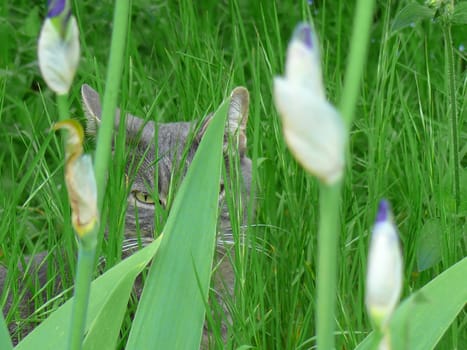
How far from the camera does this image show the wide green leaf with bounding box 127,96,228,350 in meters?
1.09

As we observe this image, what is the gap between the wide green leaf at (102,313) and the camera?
43.2 inches

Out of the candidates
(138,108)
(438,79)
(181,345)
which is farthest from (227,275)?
(181,345)

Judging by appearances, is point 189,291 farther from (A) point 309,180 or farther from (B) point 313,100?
(A) point 309,180

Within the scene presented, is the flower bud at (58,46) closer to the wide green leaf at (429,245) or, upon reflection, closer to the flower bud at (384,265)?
the flower bud at (384,265)

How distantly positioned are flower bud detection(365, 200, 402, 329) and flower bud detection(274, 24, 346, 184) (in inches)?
2.1

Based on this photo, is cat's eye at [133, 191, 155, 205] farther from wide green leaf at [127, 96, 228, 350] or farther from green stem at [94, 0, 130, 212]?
green stem at [94, 0, 130, 212]

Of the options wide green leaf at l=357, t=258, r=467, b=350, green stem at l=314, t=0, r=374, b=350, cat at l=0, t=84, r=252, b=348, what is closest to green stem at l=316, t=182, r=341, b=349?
green stem at l=314, t=0, r=374, b=350

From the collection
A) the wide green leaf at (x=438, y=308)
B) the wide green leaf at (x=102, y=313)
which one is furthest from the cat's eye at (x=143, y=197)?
the wide green leaf at (x=438, y=308)

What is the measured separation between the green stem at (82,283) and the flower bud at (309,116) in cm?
29

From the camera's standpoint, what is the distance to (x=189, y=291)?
111 cm

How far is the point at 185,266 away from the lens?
3.67 ft

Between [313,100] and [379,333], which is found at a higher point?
[313,100]

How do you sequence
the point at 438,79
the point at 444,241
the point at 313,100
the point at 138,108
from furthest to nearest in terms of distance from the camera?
the point at 438,79 → the point at 138,108 → the point at 444,241 → the point at 313,100

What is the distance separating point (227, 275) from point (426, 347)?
149 centimetres
